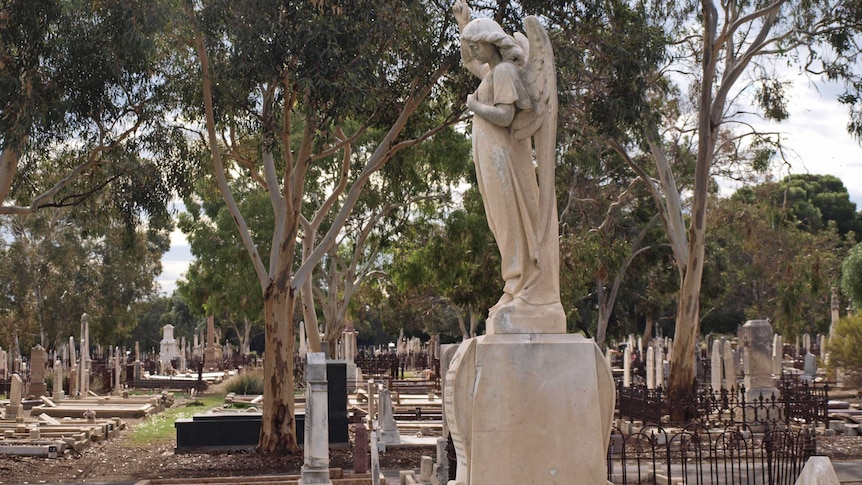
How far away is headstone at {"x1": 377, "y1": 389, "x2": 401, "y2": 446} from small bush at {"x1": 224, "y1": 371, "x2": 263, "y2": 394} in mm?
12832

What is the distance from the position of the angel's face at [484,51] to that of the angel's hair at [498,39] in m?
0.03

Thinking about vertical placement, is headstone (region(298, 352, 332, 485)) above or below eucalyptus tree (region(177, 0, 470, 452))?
below

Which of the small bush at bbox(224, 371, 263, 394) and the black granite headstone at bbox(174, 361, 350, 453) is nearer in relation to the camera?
the black granite headstone at bbox(174, 361, 350, 453)

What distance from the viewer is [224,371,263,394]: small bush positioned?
3225 cm

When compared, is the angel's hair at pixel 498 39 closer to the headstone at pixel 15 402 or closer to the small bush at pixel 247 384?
the headstone at pixel 15 402

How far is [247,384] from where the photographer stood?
107 feet

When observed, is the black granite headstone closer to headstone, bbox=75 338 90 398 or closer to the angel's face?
the angel's face

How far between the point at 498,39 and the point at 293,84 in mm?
10027

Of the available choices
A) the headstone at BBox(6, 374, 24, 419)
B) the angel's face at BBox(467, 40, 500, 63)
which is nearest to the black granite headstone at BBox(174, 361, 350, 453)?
the headstone at BBox(6, 374, 24, 419)

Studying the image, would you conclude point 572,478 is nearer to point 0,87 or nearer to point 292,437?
point 292,437

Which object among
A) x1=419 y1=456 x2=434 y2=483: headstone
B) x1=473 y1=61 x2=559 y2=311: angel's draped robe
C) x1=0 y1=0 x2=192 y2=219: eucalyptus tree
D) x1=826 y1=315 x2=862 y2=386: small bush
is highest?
x1=0 y1=0 x2=192 y2=219: eucalyptus tree

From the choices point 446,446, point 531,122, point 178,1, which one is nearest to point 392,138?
point 178,1

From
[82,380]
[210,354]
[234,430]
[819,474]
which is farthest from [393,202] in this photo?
[210,354]

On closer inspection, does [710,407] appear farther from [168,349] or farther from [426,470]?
[168,349]
